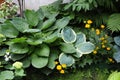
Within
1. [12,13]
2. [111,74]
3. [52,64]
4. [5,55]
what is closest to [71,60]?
[52,64]

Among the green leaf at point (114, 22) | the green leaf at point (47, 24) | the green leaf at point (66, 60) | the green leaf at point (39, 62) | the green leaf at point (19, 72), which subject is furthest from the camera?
the green leaf at point (47, 24)

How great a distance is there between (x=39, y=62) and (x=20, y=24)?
654 mm

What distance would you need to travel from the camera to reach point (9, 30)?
167 inches

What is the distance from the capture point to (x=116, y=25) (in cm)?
421

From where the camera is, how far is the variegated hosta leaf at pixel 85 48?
13.5ft

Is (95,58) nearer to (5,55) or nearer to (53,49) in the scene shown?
(53,49)

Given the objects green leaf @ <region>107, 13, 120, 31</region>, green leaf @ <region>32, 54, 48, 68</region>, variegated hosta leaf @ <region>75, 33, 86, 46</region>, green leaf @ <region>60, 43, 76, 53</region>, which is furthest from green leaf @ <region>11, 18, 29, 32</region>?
green leaf @ <region>107, 13, 120, 31</region>

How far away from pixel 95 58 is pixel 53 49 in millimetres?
588

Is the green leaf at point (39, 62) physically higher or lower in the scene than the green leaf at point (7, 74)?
higher

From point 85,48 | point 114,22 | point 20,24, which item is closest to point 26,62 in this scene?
point 20,24

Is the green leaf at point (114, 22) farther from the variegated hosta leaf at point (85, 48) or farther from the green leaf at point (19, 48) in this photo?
the green leaf at point (19, 48)

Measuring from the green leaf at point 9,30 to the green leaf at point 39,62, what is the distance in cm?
46

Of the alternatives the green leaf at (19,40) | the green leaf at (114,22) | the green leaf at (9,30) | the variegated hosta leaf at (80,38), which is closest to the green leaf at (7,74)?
the green leaf at (19,40)

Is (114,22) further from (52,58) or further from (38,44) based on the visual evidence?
(38,44)
